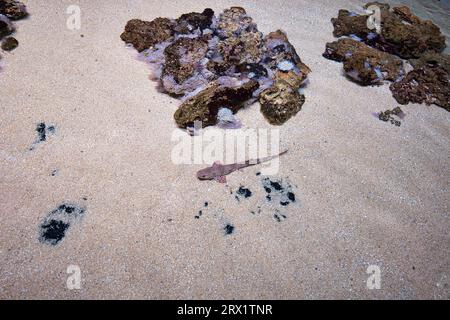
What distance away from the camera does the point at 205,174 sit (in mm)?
3070

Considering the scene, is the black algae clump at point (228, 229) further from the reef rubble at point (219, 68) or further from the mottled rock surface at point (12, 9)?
the mottled rock surface at point (12, 9)

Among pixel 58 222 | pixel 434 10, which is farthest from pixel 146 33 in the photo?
pixel 434 10

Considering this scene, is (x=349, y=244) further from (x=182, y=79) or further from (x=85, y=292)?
(x=182, y=79)

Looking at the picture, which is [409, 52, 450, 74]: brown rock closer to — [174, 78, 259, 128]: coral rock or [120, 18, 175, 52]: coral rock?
[174, 78, 259, 128]: coral rock

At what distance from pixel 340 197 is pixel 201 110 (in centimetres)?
190

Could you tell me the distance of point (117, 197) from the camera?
2.85m

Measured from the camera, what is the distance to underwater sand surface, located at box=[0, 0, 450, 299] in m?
2.51

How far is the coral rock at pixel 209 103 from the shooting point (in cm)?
336

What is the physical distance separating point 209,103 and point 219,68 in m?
0.58

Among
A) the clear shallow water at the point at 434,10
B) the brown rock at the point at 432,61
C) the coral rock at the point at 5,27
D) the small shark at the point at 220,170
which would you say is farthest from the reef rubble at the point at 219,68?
the clear shallow water at the point at 434,10

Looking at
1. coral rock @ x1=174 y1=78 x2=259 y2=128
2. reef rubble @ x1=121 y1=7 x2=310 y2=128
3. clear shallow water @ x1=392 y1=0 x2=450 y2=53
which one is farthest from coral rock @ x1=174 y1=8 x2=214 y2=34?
clear shallow water @ x1=392 y1=0 x2=450 y2=53

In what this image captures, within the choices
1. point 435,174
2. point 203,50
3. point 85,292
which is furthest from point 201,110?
point 435,174

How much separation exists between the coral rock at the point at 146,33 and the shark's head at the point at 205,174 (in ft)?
7.35

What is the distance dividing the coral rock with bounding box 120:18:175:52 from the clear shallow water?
5966 millimetres
